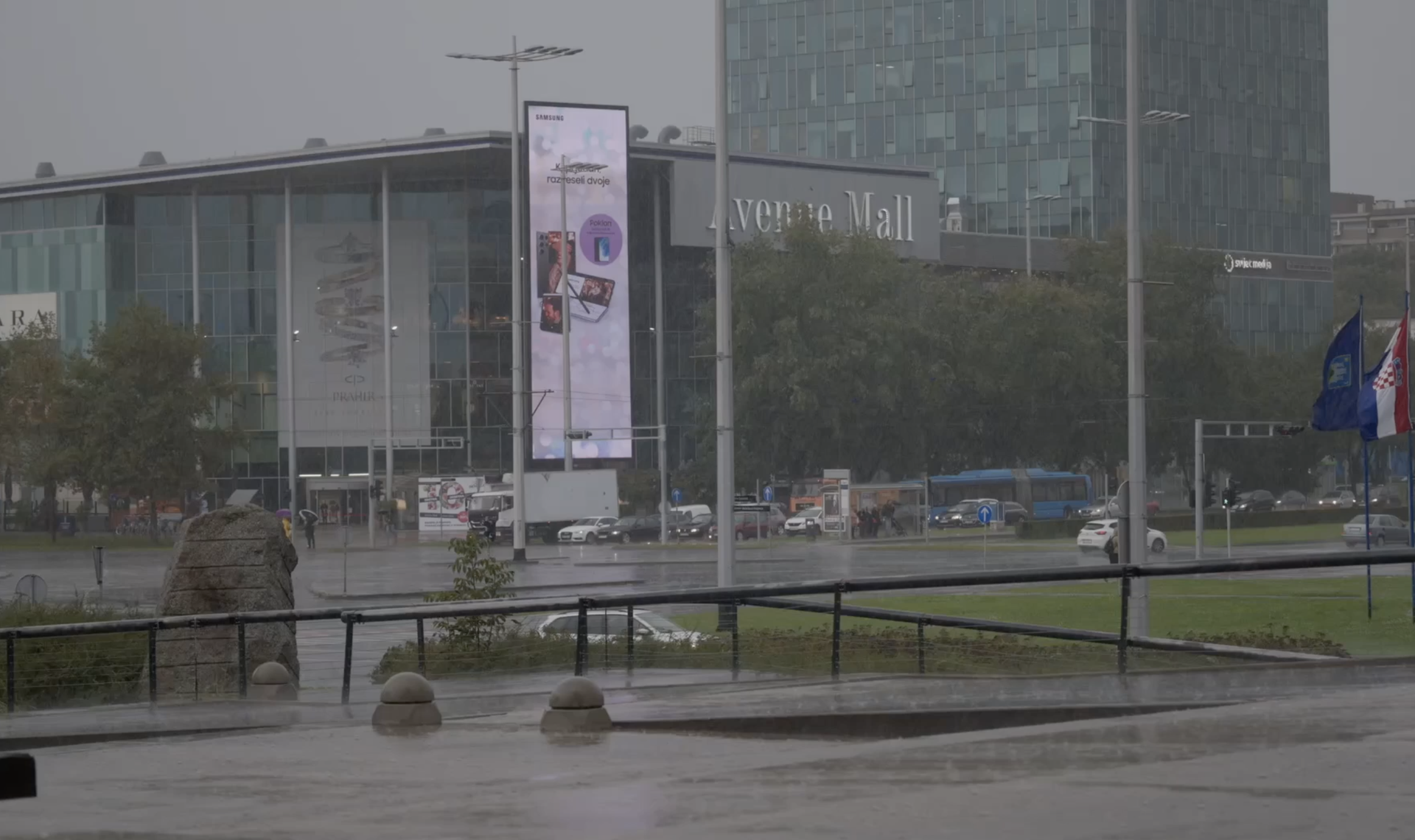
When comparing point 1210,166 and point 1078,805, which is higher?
point 1210,166

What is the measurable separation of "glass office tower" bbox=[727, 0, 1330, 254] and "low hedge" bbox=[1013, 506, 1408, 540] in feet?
120

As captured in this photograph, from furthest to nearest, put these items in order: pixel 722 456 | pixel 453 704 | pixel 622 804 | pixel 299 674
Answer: pixel 722 456, pixel 299 674, pixel 453 704, pixel 622 804

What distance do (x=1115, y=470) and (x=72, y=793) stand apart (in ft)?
296

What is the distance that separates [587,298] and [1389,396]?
169 ft

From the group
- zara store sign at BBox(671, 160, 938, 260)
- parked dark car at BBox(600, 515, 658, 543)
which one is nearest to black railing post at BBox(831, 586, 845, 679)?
parked dark car at BBox(600, 515, 658, 543)

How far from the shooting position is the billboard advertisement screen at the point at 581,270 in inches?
3150

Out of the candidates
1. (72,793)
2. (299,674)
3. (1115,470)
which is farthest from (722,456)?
(1115,470)

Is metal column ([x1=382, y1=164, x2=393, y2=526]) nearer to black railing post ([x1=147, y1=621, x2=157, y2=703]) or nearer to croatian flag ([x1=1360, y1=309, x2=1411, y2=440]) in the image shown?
croatian flag ([x1=1360, y1=309, x2=1411, y2=440])

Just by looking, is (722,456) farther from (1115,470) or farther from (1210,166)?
(1210,166)

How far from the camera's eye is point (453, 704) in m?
14.4

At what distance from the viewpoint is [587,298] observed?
3226 inches

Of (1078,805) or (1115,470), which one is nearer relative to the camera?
(1078,805)

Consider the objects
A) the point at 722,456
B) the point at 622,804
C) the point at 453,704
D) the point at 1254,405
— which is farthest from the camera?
the point at 1254,405

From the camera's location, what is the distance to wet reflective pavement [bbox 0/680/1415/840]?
25.0 ft
